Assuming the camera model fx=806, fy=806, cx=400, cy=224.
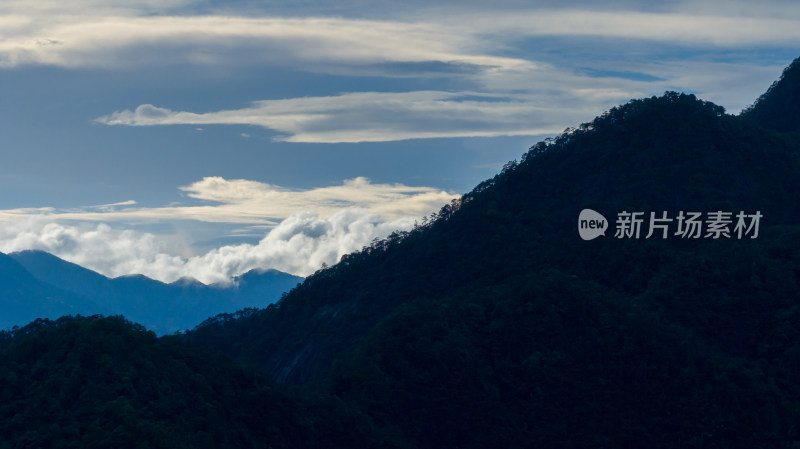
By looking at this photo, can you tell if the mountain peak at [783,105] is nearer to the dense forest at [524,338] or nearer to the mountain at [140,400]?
the dense forest at [524,338]

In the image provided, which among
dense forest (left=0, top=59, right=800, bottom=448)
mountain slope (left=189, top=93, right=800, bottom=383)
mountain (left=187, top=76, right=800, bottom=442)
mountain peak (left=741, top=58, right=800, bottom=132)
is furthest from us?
mountain peak (left=741, top=58, right=800, bottom=132)

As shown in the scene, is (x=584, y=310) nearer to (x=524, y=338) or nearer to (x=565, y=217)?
(x=524, y=338)

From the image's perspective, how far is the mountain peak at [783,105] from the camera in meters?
111

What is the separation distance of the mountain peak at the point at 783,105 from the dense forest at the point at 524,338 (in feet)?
82.8

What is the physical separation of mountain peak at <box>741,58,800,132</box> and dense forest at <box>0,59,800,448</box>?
25.2m

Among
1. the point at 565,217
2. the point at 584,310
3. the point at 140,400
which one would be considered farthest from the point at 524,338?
the point at 140,400

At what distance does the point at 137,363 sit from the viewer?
159 feet

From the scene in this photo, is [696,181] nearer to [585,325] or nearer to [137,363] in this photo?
[585,325]

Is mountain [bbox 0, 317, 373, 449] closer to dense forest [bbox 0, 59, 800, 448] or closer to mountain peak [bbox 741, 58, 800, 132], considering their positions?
dense forest [bbox 0, 59, 800, 448]

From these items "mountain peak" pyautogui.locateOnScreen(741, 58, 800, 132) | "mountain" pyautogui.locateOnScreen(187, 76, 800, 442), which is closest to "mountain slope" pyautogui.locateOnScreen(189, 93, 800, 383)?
"mountain" pyautogui.locateOnScreen(187, 76, 800, 442)

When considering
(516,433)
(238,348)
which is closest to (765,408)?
(516,433)

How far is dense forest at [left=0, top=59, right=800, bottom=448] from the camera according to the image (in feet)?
157

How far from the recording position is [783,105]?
373ft

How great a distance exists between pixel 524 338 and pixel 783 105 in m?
73.9
